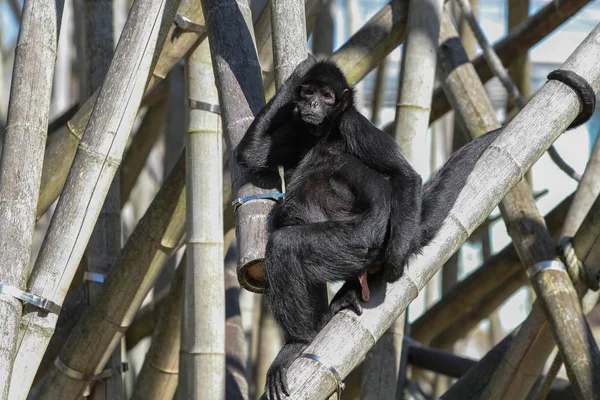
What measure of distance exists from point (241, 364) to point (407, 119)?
90.4 inches

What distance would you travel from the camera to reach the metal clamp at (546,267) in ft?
18.5

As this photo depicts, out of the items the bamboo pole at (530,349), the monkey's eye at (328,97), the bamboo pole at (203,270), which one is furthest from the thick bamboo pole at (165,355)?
the monkey's eye at (328,97)

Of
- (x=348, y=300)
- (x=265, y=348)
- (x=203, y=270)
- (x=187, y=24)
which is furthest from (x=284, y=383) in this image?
(x=265, y=348)

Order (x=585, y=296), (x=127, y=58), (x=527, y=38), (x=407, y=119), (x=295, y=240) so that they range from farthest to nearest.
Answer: (x=527, y=38)
(x=585, y=296)
(x=407, y=119)
(x=127, y=58)
(x=295, y=240)

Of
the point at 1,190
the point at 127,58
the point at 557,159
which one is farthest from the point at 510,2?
the point at 1,190

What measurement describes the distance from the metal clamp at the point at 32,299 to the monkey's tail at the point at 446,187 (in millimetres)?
1733

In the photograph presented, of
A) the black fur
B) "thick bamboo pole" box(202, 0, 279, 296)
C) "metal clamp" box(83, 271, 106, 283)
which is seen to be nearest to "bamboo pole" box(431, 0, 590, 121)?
"metal clamp" box(83, 271, 106, 283)

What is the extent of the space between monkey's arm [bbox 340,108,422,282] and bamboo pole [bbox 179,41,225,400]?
5.02 feet

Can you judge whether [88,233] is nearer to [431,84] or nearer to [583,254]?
[431,84]

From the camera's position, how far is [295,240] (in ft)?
12.7

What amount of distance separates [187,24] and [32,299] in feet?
7.77

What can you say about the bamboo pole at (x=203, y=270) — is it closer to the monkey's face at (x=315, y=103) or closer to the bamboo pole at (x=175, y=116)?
the monkey's face at (x=315, y=103)

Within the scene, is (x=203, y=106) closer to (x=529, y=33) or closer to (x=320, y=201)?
(x=320, y=201)

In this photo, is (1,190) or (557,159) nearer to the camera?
(1,190)
